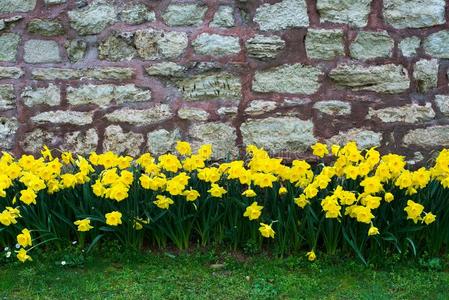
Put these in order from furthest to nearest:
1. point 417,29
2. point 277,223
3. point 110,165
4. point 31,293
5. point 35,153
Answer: point 35,153 < point 417,29 < point 110,165 < point 277,223 < point 31,293

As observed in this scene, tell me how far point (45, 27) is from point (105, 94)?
2.16ft

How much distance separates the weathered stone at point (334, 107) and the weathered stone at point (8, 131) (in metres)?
2.27

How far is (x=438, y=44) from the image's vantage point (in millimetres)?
4504

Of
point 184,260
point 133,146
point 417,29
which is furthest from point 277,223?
point 417,29

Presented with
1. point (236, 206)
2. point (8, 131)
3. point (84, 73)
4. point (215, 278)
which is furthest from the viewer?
point (8, 131)

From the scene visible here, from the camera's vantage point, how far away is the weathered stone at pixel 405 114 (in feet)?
15.0

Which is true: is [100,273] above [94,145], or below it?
below

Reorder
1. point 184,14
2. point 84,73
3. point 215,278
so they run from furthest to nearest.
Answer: point 84,73 → point 184,14 → point 215,278

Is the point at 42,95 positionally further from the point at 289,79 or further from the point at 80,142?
the point at 289,79

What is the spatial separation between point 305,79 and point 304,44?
252 millimetres

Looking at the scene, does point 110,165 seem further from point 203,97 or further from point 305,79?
point 305,79

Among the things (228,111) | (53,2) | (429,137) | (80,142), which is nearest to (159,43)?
(228,111)

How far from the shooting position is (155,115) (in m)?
4.66

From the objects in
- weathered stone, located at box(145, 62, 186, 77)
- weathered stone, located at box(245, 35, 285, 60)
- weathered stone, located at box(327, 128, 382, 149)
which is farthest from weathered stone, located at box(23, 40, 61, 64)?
weathered stone, located at box(327, 128, 382, 149)
